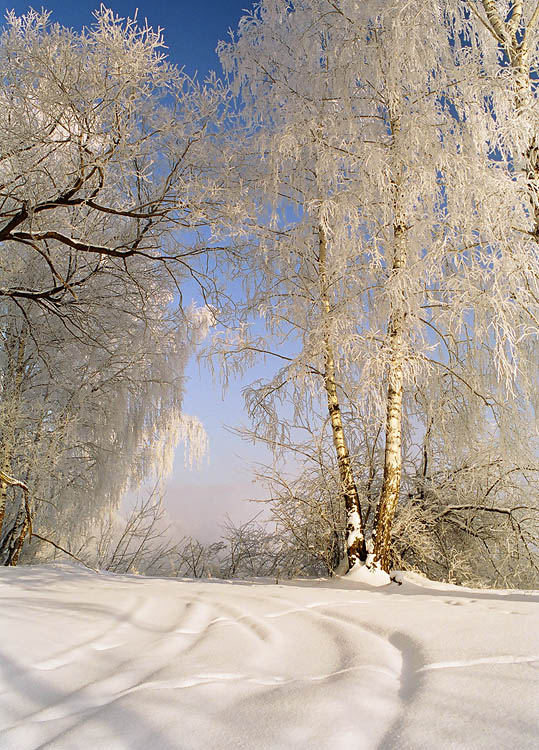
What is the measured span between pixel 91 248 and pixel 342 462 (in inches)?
119

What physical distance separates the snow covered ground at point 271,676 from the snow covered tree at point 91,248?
3.60 feet

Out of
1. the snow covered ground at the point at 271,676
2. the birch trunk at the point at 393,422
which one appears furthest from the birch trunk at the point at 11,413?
the snow covered ground at the point at 271,676

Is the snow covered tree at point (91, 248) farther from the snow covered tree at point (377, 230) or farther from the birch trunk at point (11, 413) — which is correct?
the snow covered tree at point (377, 230)

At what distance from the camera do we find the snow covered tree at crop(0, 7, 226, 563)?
4.44 m

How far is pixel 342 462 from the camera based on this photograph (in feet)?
17.3

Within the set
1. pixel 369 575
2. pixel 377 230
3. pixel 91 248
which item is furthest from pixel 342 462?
pixel 91 248

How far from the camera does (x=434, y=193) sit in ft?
16.2

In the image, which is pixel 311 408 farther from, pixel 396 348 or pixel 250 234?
pixel 250 234

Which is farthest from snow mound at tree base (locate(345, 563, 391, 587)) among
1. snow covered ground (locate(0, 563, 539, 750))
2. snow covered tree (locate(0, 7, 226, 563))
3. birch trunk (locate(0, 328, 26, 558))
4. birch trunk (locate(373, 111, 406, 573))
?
birch trunk (locate(0, 328, 26, 558))

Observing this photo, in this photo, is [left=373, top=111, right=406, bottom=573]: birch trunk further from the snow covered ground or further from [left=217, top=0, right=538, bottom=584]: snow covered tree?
the snow covered ground

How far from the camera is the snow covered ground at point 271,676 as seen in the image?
3.81 ft

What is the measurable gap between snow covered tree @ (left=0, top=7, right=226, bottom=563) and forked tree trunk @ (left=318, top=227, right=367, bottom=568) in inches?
56.1

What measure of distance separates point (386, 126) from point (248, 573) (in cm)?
497

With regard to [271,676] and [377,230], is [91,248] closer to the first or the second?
[377,230]
